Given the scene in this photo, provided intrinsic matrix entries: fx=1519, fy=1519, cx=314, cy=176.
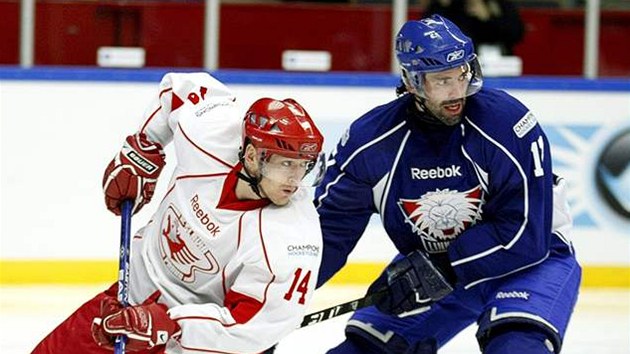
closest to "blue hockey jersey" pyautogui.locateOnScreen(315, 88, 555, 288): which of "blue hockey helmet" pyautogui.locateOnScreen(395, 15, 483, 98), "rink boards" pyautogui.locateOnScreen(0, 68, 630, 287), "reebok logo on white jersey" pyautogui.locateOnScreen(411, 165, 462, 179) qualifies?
"reebok logo on white jersey" pyautogui.locateOnScreen(411, 165, 462, 179)

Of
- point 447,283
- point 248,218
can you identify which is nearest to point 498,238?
point 447,283

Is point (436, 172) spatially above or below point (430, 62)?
below

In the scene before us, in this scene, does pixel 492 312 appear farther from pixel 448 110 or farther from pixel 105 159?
pixel 105 159

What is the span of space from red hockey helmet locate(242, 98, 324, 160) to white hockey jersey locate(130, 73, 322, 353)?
15 centimetres

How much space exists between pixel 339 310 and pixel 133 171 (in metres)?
0.63

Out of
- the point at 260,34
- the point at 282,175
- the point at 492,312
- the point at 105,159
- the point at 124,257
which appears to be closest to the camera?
the point at 282,175

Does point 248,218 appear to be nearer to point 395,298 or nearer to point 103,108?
point 395,298

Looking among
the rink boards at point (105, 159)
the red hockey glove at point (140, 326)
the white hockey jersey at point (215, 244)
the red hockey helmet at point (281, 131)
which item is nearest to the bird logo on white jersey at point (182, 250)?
the white hockey jersey at point (215, 244)

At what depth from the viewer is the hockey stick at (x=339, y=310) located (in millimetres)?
3748

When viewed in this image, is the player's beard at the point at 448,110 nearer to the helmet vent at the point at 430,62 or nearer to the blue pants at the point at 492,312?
the helmet vent at the point at 430,62

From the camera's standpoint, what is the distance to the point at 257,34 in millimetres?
7336

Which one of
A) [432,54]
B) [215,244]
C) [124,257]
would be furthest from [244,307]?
[432,54]

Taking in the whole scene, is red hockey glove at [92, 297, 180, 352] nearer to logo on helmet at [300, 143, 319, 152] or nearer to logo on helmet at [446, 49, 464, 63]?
logo on helmet at [300, 143, 319, 152]

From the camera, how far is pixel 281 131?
326 cm
